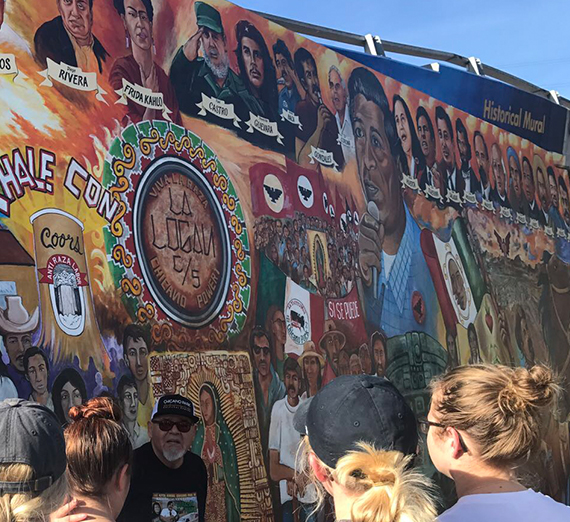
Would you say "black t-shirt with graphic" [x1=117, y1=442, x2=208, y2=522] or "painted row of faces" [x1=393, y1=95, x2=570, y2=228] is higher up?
"painted row of faces" [x1=393, y1=95, x2=570, y2=228]

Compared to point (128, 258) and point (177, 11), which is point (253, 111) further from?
point (128, 258)

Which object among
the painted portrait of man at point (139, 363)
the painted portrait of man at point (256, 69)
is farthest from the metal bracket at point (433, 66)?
the painted portrait of man at point (139, 363)

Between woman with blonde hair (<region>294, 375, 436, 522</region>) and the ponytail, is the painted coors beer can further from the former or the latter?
woman with blonde hair (<region>294, 375, 436, 522</region>)

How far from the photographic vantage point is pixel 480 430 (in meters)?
2.45

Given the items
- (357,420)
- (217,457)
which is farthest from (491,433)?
(217,457)

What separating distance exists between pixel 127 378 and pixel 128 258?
598 mm

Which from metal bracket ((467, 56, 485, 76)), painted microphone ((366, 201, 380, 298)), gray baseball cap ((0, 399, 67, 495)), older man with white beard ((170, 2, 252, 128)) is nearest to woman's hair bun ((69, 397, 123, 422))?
gray baseball cap ((0, 399, 67, 495))

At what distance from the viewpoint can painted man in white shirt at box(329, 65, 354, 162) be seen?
634 cm

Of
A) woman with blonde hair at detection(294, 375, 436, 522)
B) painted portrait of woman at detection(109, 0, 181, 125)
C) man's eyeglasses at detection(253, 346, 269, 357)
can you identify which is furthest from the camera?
man's eyeglasses at detection(253, 346, 269, 357)

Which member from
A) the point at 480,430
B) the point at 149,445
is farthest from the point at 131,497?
the point at 480,430

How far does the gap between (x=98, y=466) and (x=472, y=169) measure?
20.3 ft

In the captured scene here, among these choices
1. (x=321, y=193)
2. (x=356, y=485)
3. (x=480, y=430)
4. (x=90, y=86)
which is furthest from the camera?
(x=321, y=193)

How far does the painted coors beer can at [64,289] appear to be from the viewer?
382cm

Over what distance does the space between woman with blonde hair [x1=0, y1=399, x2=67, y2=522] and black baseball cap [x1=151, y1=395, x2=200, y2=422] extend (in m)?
1.75
